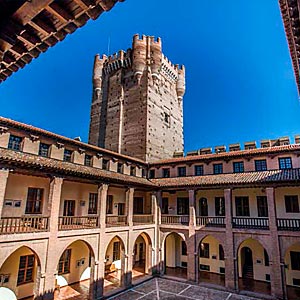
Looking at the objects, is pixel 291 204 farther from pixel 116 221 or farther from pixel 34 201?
pixel 34 201

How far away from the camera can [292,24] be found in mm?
4883

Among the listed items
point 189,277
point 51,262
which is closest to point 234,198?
point 189,277

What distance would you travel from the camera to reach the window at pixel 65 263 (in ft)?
66.3

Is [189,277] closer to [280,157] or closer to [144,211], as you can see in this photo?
[144,211]

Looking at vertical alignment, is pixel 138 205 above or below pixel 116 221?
above

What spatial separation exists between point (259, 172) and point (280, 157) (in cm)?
229

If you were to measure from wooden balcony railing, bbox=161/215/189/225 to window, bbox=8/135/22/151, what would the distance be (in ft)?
51.5

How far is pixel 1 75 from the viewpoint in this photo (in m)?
4.17

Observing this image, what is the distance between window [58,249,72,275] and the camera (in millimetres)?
20203

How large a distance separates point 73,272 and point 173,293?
8.72 meters

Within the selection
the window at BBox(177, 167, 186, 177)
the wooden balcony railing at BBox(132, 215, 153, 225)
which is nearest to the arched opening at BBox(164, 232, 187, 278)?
the wooden balcony railing at BBox(132, 215, 153, 225)

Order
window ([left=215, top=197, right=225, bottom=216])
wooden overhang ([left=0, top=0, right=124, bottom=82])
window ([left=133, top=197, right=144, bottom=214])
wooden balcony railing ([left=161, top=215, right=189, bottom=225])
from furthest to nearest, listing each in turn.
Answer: window ([left=133, top=197, right=144, bottom=214]), window ([left=215, top=197, right=225, bottom=216]), wooden balcony railing ([left=161, top=215, right=189, bottom=225]), wooden overhang ([left=0, top=0, right=124, bottom=82])

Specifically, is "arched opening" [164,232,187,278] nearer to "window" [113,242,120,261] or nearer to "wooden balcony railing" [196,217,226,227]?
"window" [113,242,120,261]

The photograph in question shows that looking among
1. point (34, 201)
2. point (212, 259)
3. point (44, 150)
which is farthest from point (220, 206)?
point (44, 150)
